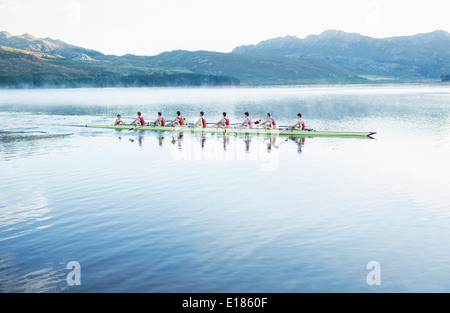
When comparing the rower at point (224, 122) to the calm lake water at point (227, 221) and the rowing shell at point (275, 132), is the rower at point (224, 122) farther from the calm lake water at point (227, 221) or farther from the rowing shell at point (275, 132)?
the calm lake water at point (227, 221)

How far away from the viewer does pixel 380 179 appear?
2127 cm

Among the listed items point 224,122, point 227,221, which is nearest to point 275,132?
point 224,122

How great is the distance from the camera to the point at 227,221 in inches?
586

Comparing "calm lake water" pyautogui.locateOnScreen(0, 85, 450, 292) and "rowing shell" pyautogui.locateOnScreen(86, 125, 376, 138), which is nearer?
"calm lake water" pyautogui.locateOnScreen(0, 85, 450, 292)

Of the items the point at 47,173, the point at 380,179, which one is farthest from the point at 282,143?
the point at 47,173

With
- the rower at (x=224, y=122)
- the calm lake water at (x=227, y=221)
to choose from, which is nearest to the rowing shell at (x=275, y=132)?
the rower at (x=224, y=122)

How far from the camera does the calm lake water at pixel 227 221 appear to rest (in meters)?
10.6

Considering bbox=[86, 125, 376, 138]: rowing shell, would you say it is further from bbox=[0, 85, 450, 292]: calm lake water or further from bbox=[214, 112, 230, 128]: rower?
bbox=[0, 85, 450, 292]: calm lake water

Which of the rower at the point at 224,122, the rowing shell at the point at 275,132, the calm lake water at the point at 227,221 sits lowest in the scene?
the calm lake water at the point at 227,221

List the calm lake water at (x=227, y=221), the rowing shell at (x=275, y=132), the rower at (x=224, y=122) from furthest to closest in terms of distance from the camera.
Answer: the rower at (x=224, y=122) → the rowing shell at (x=275, y=132) → the calm lake water at (x=227, y=221)

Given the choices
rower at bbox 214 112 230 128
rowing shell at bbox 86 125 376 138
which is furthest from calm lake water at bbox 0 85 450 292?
rower at bbox 214 112 230 128

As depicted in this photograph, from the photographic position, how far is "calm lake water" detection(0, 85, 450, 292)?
34.7 feet

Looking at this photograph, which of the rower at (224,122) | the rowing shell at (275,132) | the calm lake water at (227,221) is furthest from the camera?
the rower at (224,122)
